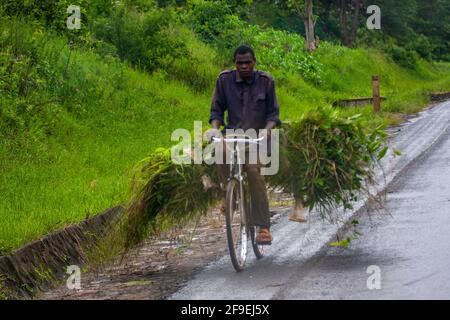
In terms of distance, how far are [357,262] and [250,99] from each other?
183cm

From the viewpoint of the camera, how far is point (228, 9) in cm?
3409

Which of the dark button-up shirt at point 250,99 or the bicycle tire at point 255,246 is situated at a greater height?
the dark button-up shirt at point 250,99

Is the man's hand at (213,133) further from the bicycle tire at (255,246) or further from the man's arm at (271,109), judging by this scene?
the bicycle tire at (255,246)

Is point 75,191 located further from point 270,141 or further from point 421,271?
point 421,271

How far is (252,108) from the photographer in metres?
9.91

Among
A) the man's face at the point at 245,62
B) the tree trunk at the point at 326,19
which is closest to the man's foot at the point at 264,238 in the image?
the man's face at the point at 245,62

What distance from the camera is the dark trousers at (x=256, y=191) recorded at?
9.80 meters

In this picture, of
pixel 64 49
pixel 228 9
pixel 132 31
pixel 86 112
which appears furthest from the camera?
pixel 228 9

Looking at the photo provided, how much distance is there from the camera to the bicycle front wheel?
Result: 9240 millimetres

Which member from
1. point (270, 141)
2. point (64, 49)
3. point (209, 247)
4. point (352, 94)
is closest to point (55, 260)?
point (209, 247)

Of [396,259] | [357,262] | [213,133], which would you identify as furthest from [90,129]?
[396,259]

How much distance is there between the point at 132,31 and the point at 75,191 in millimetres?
12625

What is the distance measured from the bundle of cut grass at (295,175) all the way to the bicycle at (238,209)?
Result: 37 cm

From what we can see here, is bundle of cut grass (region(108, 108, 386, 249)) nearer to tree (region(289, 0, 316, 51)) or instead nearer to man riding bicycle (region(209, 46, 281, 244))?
man riding bicycle (region(209, 46, 281, 244))
